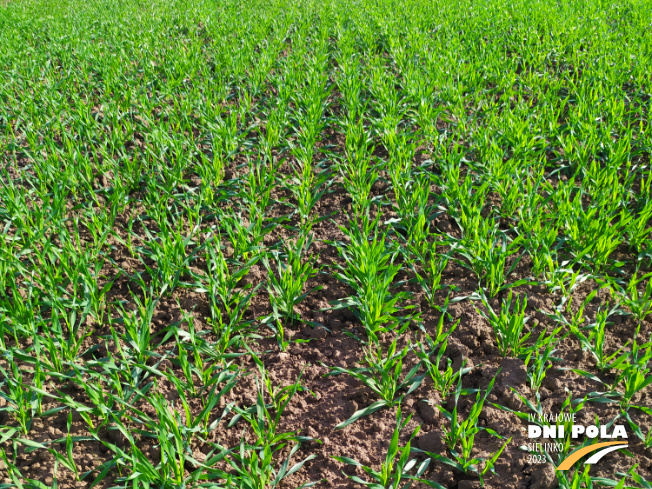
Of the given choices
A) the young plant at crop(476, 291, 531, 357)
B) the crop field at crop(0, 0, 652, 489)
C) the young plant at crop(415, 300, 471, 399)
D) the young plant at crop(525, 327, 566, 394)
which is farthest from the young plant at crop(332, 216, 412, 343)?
the young plant at crop(525, 327, 566, 394)

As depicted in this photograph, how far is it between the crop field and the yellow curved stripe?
0.01m

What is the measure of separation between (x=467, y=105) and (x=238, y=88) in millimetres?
2150

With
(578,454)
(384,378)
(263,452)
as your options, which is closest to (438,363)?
(384,378)

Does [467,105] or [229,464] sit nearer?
[229,464]

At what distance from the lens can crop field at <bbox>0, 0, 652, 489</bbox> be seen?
1.65 meters

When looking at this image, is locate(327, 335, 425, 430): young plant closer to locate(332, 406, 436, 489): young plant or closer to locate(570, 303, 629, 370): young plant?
locate(332, 406, 436, 489): young plant

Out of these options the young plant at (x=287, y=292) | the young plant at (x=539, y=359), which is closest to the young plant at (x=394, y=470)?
the young plant at (x=539, y=359)

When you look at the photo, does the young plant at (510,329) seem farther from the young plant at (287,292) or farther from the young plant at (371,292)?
the young plant at (287,292)

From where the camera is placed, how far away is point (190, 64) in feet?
15.5

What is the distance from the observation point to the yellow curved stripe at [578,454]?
1.54m

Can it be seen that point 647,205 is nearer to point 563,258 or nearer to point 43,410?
point 563,258

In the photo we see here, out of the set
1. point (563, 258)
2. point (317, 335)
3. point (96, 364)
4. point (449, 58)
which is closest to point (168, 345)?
point (96, 364)

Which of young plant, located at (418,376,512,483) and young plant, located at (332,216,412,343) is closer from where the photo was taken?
young plant, located at (418,376,512,483)

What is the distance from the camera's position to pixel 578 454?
156 cm
